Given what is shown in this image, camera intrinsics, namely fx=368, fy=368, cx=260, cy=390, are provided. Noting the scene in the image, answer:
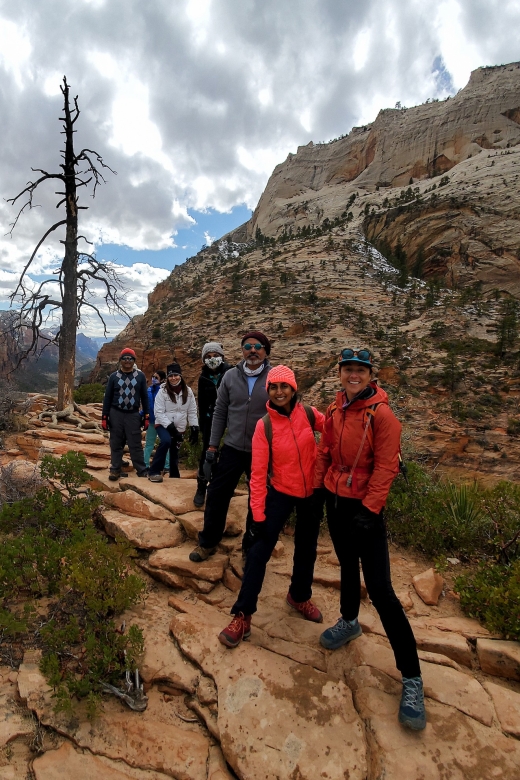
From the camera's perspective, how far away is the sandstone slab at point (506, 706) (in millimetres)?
1994

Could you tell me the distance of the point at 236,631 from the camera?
8.29 feet

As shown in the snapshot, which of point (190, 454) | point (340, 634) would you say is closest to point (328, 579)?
point (340, 634)

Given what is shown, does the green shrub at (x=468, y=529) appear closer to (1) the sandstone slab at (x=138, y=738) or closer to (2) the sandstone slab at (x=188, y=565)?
(2) the sandstone slab at (x=188, y=565)

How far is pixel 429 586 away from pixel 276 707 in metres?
1.80

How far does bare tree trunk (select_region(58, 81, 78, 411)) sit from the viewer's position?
347 inches

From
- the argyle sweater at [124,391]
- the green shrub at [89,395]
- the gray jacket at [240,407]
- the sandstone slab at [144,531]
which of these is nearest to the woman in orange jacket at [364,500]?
the gray jacket at [240,407]

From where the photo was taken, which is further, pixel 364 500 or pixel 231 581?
pixel 231 581

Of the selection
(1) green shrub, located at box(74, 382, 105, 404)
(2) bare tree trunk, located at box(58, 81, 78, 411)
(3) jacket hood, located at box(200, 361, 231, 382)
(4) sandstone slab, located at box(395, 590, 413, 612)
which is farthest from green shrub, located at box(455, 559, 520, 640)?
(1) green shrub, located at box(74, 382, 105, 404)

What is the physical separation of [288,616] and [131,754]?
132 cm

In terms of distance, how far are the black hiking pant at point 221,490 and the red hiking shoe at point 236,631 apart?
778 mm

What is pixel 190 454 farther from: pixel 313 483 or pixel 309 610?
pixel 313 483

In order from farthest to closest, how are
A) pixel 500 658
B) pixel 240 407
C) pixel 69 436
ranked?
pixel 69 436
pixel 240 407
pixel 500 658

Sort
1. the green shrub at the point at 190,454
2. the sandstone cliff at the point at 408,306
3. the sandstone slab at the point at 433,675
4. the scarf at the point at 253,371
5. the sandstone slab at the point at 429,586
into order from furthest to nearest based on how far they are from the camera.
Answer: the sandstone cliff at the point at 408,306 < the green shrub at the point at 190,454 < the scarf at the point at 253,371 < the sandstone slab at the point at 429,586 < the sandstone slab at the point at 433,675

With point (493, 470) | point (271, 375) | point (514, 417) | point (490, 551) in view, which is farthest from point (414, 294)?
point (271, 375)
